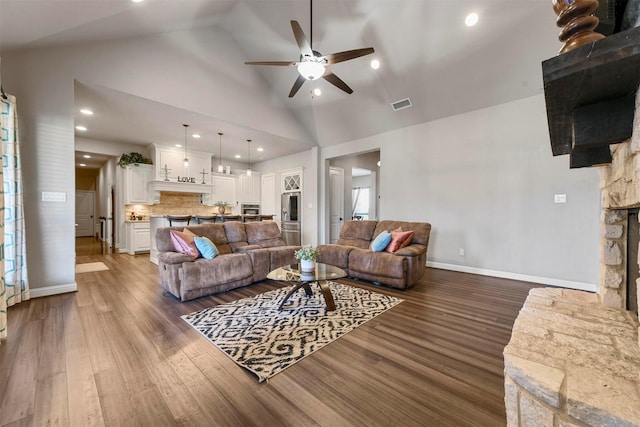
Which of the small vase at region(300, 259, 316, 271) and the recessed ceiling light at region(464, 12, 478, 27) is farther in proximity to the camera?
the recessed ceiling light at region(464, 12, 478, 27)

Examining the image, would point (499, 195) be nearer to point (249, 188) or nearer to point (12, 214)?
point (12, 214)

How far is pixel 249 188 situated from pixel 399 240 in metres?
6.29

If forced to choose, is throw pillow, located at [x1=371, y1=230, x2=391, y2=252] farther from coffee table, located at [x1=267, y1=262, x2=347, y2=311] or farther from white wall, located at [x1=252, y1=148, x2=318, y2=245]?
white wall, located at [x1=252, y1=148, x2=318, y2=245]

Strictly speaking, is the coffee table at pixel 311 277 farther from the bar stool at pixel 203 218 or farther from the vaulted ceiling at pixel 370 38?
the bar stool at pixel 203 218

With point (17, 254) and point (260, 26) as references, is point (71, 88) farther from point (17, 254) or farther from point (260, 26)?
point (260, 26)

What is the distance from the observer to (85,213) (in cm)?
1120

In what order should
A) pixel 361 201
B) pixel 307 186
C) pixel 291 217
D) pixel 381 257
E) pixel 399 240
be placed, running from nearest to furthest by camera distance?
pixel 381 257 < pixel 399 240 < pixel 307 186 < pixel 291 217 < pixel 361 201

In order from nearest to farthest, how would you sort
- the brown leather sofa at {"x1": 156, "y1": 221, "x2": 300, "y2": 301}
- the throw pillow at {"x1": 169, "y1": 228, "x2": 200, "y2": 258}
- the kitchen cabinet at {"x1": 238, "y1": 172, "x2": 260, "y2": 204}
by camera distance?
the brown leather sofa at {"x1": 156, "y1": 221, "x2": 300, "y2": 301} < the throw pillow at {"x1": 169, "y1": 228, "x2": 200, "y2": 258} < the kitchen cabinet at {"x1": 238, "y1": 172, "x2": 260, "y2": 204}

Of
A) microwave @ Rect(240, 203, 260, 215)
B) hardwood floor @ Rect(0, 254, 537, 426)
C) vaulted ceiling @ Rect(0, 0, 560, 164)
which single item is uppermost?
vaulted ceiling @ Rect(0, 0, 560, 164)

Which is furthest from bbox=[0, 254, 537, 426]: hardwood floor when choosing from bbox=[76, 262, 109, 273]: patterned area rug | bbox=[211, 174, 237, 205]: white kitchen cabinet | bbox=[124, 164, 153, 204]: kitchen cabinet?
bbox=[211, 174, 237, 205]: white kitchen cabinet

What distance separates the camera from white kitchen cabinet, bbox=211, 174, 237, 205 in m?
8.14

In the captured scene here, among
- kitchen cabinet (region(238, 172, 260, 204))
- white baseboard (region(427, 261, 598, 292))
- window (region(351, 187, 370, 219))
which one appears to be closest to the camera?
white baseboard (region(427, 261, 598, 292))

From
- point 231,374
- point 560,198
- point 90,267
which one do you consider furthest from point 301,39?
point 90,267

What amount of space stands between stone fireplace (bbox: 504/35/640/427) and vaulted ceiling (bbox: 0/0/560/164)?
9.15ft
